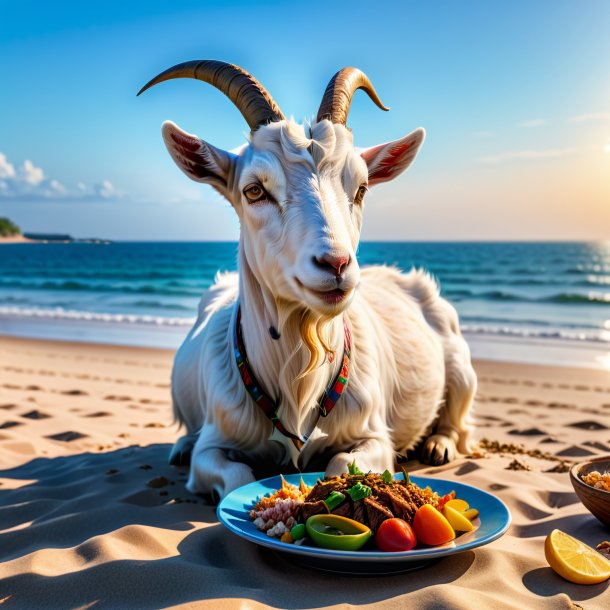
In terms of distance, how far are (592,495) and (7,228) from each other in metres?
104

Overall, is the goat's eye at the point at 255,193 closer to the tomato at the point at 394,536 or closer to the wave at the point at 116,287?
the tomato at the point at 394,536

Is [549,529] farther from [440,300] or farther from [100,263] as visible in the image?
[100,263]

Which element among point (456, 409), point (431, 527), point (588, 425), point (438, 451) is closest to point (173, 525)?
point (431, 527)

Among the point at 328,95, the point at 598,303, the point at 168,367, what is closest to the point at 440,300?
the point at 328,95

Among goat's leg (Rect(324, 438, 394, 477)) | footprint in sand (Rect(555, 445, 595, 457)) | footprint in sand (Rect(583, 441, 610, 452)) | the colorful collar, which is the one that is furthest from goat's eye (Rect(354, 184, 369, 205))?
footprint in sand (Rect(583, 441, 610, 452))

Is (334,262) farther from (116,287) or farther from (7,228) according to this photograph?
(7,228)

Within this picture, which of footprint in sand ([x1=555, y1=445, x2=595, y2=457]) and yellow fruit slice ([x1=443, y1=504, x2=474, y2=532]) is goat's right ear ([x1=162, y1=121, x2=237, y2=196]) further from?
footprint in sand ([x1=555, y1=445, x2=595, y2=457])

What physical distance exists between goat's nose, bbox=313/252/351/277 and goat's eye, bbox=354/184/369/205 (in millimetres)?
607

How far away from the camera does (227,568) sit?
267 cm

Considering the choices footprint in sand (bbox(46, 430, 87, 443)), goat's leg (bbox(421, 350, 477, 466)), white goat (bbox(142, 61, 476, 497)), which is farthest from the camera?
footprint in sand (bbox(46, 430, 87, 443))

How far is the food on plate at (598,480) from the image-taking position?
10.3 ft

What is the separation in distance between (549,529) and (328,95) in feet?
7.40

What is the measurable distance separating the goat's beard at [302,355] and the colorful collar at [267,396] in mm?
41

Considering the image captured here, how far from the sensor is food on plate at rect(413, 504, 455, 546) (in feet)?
8.39
